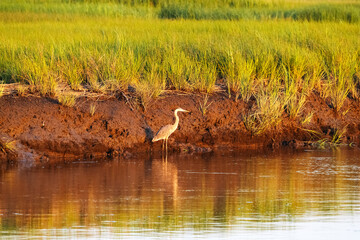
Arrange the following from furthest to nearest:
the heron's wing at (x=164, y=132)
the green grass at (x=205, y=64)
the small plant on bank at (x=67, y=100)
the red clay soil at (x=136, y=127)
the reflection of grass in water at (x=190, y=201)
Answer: the green grass at (x=205, y=64), the small plant on bank at (x=67, y=100), the heron's wing at (x=164, y=132), the red clay soil at (x=136, y=127), the reflection of grass in water at (x=190, y=201)

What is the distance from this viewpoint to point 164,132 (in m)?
10.8

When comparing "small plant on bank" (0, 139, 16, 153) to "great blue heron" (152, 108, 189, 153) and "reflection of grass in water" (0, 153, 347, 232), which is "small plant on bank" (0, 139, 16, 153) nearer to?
"reflection of grass in water" (0, 153, 347, 232)

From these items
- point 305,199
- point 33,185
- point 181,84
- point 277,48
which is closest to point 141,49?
point 181,84

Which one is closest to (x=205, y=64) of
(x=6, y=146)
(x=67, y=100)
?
(x=67, y=100)

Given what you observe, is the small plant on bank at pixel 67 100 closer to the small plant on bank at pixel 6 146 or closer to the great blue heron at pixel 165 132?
the small plant on bank at pixel 6 146

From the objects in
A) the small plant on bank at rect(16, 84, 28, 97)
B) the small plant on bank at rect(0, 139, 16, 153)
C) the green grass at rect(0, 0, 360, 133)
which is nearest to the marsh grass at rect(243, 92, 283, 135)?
the green grass at rect(0, 0, 360, 133)

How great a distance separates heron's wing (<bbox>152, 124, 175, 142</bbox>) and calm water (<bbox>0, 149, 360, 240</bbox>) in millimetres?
342

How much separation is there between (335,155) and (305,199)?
3264 mm

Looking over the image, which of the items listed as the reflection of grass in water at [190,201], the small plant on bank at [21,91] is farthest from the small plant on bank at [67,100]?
the reflection of grass in water at [190,201]

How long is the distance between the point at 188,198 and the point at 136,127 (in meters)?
3.43

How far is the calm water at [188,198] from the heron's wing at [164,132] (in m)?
0.34

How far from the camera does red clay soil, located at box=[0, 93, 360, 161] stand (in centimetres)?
1067

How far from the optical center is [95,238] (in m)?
6.20

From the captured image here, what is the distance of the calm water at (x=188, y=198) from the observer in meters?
6.54
